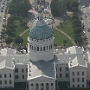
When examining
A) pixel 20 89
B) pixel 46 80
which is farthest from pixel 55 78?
pixel 20 89

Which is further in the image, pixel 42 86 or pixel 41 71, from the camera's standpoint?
pixel 41 71

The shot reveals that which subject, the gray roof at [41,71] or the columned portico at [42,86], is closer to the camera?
the gray roof at [41,71]

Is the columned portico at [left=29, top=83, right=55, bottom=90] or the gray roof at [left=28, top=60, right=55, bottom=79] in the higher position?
the gray roof at [left=28, top=60, right=55, bottom=79]

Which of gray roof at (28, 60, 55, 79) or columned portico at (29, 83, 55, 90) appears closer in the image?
gray roof at (28, 60, 55, 79)

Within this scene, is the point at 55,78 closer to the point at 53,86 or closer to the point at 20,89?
the point at 53,86

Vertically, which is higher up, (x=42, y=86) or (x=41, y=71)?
(x=41, y=71)

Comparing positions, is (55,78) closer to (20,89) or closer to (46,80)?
(46,80)

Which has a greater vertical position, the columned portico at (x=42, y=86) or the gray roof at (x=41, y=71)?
the gray roof at (x=41, y=71)
